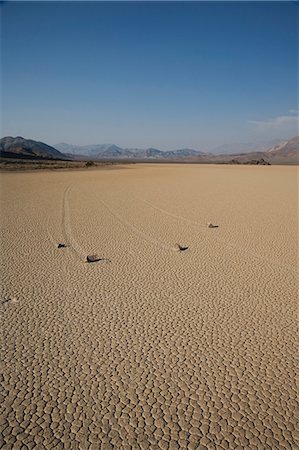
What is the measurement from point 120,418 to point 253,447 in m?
1.12

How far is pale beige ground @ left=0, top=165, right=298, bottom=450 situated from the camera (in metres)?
3.08

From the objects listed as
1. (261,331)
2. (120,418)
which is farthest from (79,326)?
(261,331)

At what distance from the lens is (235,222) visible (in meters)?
11.4

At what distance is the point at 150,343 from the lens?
14.3ft

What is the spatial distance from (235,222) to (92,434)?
9.13 metres

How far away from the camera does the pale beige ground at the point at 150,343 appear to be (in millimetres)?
3080

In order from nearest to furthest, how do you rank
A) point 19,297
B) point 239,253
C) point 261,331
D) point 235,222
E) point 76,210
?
point 261,331 → point 19,297 → point 239,253 → point 235,222 → point 76,210

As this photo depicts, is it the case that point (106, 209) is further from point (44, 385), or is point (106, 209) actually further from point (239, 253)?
point (44, 385)

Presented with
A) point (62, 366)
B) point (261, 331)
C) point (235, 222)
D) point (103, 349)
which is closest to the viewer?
point (62, 366)

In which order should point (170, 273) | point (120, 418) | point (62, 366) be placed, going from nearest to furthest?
point (120, 418), point (62, 366), point (170, 273)

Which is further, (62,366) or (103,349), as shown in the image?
(103,349)

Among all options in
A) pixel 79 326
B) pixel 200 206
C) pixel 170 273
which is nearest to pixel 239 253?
pixel 170 273

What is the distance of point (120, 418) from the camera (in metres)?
3.17

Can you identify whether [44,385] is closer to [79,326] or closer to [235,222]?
[79,326]
